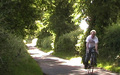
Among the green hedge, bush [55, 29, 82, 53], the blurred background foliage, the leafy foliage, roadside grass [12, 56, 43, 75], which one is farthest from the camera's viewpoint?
bush [55, 29, 82, 53]

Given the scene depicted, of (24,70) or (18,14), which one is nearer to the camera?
(24,70)

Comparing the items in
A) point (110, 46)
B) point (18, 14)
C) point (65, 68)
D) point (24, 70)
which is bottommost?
point (24, 70)

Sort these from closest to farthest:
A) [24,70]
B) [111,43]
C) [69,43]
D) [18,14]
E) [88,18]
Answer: [24,70] → [111,43] → [18,14] → [88,18] → [69,43]

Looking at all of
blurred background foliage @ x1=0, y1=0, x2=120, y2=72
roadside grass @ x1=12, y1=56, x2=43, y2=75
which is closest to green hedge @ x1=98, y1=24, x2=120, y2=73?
blurred background foliage @ x1=0, y1=0, x2=120, y2=72

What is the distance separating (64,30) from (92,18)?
14.5 meters

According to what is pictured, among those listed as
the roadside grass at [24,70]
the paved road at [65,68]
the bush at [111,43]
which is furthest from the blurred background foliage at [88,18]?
the roadside grass at [24,70]

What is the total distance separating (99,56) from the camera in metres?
14.1

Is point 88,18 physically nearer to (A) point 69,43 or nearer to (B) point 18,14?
(B) point 18,14

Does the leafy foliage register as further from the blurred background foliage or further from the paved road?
the paved road

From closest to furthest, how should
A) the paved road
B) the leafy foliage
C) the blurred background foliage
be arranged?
the paved road
the leafy foliage
the blurred background foliage

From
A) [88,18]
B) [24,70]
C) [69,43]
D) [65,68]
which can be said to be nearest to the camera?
[24,70]

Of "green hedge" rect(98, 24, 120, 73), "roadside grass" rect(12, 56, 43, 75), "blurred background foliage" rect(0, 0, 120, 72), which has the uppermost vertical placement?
"blurred background foliage" rect(0, 0, 120, 72)

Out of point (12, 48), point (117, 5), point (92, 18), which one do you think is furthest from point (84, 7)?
point (12, 48)

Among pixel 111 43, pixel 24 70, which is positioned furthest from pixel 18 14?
pixel 111 43
